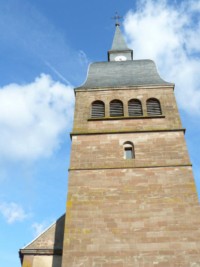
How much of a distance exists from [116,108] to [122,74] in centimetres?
251

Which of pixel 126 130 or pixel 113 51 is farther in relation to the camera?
pixel 113 51

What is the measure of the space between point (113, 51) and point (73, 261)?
1357cm

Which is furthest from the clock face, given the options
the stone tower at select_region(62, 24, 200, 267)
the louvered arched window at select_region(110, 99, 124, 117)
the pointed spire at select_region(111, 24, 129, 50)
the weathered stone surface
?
the weathered stone surface

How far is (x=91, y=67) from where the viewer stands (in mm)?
15961

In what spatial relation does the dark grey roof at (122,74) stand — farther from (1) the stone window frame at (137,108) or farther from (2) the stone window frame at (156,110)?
(2) the stone window frame at (156,110)

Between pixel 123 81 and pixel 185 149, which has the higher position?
pixel 123 81

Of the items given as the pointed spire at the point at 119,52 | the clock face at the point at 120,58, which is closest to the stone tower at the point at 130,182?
the clock face at the point at 120,58

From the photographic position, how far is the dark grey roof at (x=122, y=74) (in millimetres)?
14266

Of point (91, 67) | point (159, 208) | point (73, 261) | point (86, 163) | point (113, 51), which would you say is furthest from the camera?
point (113, 51)

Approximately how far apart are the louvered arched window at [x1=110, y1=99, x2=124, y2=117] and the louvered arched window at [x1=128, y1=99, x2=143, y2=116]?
0.31m

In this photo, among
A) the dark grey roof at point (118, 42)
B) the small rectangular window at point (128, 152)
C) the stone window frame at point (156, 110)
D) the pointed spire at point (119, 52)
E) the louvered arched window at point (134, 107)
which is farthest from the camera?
the dark grey roof at point (118, 42)

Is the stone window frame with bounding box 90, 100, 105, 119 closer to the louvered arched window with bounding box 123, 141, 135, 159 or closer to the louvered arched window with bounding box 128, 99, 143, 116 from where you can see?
the louvered arched window with bounding box 128, 99, 143, 116

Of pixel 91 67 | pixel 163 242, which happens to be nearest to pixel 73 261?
pixel 163 242

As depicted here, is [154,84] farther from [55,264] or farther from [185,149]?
[55,264]
